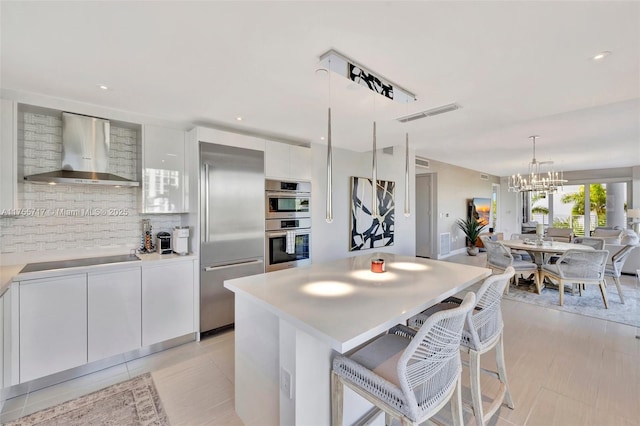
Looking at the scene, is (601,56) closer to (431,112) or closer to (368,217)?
(431,112)

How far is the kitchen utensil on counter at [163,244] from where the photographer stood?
3.03m

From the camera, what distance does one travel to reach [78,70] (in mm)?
1979

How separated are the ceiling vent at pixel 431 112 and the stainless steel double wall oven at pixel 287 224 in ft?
4.95

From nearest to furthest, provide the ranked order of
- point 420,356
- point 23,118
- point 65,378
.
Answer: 1. point 420,356
2. point 65,378
3. point 23,118

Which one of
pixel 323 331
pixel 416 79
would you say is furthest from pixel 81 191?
pixel 416 79

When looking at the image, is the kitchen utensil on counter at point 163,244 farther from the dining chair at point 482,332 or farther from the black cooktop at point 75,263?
the dining chair at point 482,332

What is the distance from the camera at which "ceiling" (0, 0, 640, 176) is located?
1415 millimetres

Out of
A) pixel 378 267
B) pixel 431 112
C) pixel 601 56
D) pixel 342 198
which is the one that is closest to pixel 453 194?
pixel 342 198

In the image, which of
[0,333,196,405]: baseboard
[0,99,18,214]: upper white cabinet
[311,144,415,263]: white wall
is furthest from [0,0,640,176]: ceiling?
[0,333,196,405]: baseboard

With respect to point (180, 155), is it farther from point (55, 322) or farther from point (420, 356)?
point (420, 356)

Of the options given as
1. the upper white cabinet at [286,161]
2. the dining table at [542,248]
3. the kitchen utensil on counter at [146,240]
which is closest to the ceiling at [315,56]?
the upper white cabinet at [286,161]

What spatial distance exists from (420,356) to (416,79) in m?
1.93

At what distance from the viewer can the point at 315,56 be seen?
1813mm

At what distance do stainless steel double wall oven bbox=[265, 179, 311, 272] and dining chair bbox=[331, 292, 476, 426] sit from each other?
2142 mm
